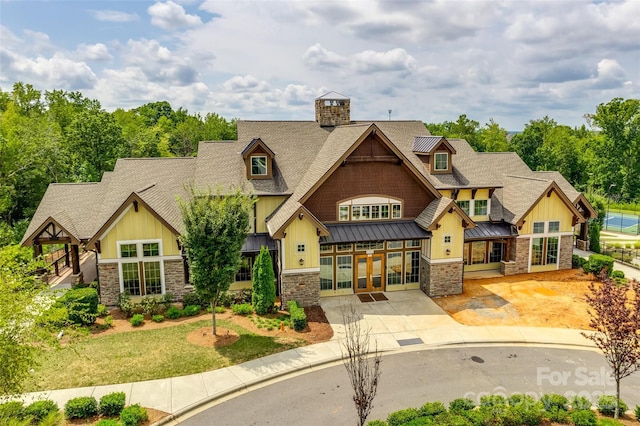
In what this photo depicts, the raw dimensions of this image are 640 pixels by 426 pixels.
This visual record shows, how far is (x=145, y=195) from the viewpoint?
2370 centimetres

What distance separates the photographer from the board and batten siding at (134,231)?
75.4 ft

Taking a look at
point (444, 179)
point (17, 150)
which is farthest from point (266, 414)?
point (17, 150)

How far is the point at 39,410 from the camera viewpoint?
1330cm

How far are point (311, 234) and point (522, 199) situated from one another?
1513cm

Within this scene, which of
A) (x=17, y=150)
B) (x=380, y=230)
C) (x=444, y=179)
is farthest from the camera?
(x=17, y=150)

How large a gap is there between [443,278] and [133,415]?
17.2 meters

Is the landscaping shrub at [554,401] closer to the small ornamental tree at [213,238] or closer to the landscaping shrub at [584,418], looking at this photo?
the landscaping shrub at [584,418]

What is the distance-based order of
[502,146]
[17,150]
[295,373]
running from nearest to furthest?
[295,373]
[17,150]
[502,146]

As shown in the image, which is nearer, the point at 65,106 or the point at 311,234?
the point at 311,234

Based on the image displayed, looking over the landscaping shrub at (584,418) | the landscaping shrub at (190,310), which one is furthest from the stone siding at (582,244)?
the landscaping shrub at (190,310)

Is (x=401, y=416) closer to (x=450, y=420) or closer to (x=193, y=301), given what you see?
(x=450, y=420)

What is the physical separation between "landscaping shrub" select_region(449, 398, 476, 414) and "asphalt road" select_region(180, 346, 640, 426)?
878 millimetres

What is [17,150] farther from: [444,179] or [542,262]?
[542,262]

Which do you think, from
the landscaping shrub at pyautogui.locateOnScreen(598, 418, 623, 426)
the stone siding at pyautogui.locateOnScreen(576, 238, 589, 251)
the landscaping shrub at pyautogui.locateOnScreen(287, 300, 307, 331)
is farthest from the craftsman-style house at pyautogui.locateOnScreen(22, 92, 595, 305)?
the landscaping shrub at pyautogui.locateOnScreen(598, 418, 623, 426)
